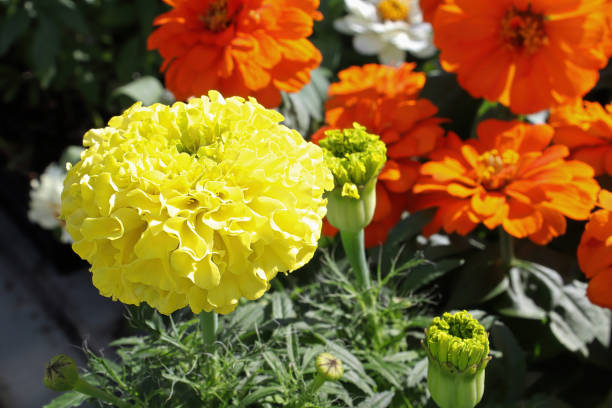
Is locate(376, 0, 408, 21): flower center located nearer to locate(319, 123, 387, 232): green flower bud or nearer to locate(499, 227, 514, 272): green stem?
locate(499, 227, 514, 272): green stem

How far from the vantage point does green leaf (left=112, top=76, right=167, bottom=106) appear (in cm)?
124

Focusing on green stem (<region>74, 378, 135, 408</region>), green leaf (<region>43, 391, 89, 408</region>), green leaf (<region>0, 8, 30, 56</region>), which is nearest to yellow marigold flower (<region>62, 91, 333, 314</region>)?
green stem (<region>74, 378, 135, 408</region>)

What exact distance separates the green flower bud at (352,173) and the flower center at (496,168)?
8.8 inches

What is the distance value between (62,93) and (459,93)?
1292 mm

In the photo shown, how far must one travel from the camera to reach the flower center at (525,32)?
94 cm

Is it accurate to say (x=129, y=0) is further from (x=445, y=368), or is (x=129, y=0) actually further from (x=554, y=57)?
(x=445, y=368)

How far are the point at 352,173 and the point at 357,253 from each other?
0.11 m

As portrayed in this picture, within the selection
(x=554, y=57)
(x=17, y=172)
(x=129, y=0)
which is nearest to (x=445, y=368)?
(x=554, y=57)

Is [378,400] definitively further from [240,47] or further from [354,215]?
[240,47]

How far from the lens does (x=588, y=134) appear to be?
2.94 ft

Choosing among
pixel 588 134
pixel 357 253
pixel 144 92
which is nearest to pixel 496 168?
pixel 588 134

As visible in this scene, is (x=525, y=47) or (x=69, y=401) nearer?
(x=69, y=401)

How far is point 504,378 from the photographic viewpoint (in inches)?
34.1

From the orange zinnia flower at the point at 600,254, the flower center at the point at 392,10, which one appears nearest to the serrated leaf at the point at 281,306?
the orange zinnia flower at the point at 600,254
